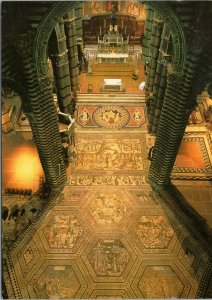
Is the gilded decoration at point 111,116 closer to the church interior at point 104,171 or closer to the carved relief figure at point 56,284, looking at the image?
the church interior at point 104,171

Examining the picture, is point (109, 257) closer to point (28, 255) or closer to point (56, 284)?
point (56, 284)

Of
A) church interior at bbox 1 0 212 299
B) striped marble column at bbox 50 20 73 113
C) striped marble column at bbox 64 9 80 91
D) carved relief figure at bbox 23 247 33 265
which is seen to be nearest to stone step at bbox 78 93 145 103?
church interior at bbox 1 0 212 299

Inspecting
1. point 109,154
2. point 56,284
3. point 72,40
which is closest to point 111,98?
point 109,154

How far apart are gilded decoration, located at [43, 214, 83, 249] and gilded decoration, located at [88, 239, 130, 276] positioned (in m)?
0.96

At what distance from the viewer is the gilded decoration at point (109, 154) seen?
14891 millimetres

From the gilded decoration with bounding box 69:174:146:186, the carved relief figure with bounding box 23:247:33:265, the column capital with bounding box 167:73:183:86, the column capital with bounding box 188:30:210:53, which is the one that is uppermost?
the column capital with bounding box 188:30:210:53

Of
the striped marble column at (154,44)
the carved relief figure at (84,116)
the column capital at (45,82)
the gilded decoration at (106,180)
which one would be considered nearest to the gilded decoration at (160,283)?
the gilded decoration at (106,180)

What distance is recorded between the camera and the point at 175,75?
921 centimetres

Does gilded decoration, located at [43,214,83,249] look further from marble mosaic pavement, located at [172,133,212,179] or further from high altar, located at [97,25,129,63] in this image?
high altar, located at [97,25,129,63]

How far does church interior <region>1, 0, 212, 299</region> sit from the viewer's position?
8.62 m

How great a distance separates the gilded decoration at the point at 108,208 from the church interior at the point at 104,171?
44 mm

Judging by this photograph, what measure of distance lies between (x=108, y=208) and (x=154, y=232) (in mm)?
2181

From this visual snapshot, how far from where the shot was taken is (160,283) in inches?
435

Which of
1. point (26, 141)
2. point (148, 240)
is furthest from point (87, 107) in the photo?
point (148, 240)
